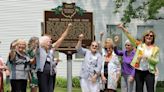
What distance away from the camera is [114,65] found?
1292 centimetres

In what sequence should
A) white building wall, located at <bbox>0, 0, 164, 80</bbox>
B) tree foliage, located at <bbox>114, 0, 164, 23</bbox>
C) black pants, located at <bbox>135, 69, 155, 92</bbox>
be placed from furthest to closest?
white building wall, located at <bbox>0, 0, 164, 80</bbox> < tree foliage, located at <bbox>114, 0, 164, 23</bbox> < black pants, located at <bbox>135, 69, 155, 92</bbox>

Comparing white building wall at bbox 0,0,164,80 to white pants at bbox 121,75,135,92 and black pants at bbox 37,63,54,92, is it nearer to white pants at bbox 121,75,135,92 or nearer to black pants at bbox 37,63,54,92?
white pants at bbox 121,75,135,92

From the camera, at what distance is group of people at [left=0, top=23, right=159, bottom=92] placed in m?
11.5

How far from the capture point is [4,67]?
11727 mm

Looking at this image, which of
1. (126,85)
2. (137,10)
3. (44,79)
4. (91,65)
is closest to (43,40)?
(44,79)

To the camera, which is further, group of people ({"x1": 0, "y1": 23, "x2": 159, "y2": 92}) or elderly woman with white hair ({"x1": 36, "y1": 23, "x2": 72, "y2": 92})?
elderly woman with white hair ({"x1": 36, "y1": 23, "x2": 72, "y2": 92})

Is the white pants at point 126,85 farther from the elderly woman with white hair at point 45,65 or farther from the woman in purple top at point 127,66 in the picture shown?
the elderly woman with white hair at point 45,65

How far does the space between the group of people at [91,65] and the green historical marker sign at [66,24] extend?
0.38 meters

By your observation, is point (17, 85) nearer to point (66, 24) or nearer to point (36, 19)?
point (66, 24)

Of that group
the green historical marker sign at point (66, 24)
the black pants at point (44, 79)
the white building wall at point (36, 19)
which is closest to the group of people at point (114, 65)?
the green historical marker sign at point (66, 24)

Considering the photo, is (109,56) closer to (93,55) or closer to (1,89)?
(93,55)

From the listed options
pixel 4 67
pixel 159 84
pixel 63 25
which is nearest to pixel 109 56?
pixel 63 25

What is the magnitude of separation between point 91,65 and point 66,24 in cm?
122

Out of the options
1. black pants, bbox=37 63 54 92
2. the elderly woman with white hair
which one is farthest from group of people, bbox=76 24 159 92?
black pants, bbox=37 63 54 92
